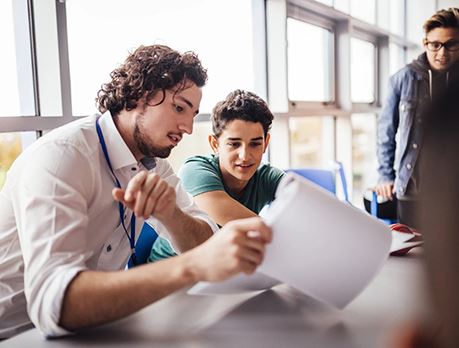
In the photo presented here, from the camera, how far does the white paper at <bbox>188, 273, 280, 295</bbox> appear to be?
1.02 m

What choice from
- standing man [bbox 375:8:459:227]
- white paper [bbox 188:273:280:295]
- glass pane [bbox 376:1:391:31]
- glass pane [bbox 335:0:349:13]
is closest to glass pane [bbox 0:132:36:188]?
white paper [bbox 188:273:280:295]

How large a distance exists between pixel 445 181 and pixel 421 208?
1.2 inches

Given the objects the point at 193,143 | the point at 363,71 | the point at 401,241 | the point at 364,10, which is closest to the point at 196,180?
the point at 401,241

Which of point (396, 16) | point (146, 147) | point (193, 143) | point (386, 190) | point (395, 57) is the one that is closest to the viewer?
point (146, 147)

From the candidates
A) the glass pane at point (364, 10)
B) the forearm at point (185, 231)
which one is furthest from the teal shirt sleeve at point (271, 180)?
the glass pane at point (364, 10)

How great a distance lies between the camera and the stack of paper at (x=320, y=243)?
843 mm

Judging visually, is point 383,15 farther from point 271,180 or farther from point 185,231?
point 185,231

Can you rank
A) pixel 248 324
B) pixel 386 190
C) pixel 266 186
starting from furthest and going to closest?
pixel 386 190 < pixel 266 186 < pixel 248 324

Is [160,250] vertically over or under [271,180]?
under

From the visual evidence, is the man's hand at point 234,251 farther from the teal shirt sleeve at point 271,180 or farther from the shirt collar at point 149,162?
the teal shirt sleeve at point 271,180

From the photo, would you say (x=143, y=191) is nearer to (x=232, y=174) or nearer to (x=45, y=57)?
(x=232, y=174)

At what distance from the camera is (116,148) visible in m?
1.31

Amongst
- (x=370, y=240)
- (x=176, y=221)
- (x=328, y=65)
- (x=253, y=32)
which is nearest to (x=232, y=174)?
(x=176, y=221)

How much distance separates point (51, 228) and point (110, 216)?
0.31 meters
